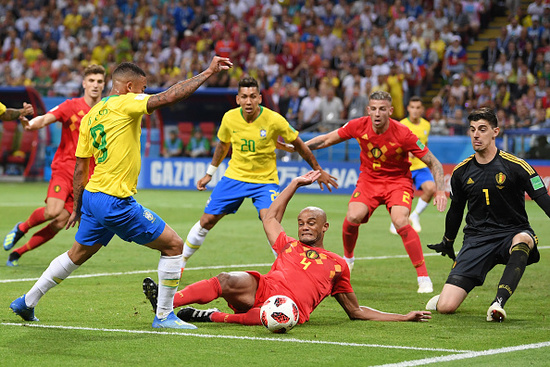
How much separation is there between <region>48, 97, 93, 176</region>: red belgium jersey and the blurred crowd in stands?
47.1ft

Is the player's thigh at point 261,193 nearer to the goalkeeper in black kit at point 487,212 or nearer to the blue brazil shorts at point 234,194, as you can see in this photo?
the blue brazil shorts at point 234,194

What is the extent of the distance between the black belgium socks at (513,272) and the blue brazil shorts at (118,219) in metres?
3.07

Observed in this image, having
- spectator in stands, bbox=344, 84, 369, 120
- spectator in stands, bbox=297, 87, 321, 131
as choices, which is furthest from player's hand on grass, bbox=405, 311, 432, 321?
spectator in stands, bbox=297, 87, 321, 131

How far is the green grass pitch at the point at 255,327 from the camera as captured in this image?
605 centimetres

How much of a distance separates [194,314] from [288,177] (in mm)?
17649

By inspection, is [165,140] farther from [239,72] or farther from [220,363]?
[220,363]

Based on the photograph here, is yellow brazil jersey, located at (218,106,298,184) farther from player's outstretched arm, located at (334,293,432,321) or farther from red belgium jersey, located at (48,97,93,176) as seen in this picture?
player's outstretched arm, located at (334,293,432,321)

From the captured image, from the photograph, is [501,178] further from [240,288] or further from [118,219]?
[118,219]

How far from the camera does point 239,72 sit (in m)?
28.6

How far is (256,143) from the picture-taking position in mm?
10383

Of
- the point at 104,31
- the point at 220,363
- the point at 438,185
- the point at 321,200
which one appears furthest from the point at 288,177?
the point at 220,363

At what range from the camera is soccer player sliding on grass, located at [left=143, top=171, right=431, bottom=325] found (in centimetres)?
727

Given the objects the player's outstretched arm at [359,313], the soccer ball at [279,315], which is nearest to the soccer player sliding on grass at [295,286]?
the player's outstretched arm at [359,313]

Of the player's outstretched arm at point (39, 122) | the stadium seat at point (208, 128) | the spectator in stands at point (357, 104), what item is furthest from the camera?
the stadium seat at point (208, 128)
